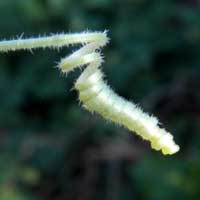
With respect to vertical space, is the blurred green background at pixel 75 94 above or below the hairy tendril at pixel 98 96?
above

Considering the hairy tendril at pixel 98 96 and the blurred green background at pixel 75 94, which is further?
the blurred green background at pixel 75 94

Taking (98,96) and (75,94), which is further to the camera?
(75,94)

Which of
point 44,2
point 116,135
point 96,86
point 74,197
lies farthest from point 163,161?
point 96,86

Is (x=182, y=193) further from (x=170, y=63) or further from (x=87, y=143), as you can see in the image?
(x=170, y=63)

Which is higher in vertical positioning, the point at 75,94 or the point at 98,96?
the point at 75,94
